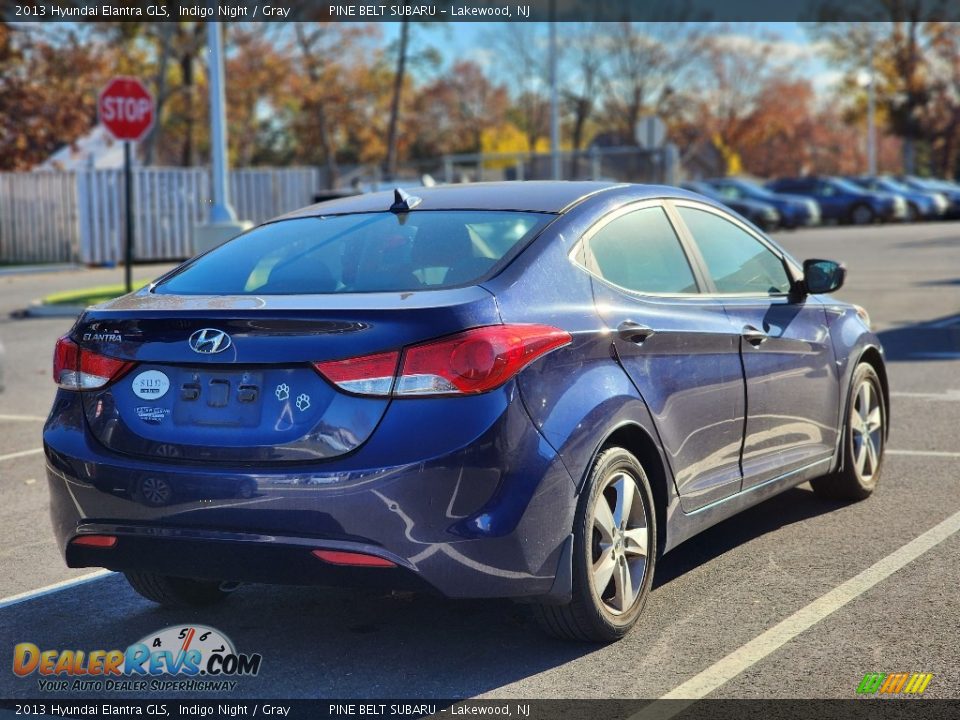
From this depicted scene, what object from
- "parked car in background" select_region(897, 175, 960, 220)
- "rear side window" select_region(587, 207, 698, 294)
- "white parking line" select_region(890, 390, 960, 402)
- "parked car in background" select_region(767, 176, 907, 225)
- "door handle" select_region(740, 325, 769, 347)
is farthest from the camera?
"parked car in background" select_region(897, 175, 960, 220)

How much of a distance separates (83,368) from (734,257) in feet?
9.22

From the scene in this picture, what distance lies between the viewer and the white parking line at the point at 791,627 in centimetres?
407

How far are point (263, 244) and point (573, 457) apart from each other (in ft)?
5.24

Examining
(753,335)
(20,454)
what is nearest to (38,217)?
(20,454)

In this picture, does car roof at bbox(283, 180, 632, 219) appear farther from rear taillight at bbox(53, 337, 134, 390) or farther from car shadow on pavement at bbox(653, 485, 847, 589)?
Answer: car shadow on pavement at bbox(653, 485, 847, 589)

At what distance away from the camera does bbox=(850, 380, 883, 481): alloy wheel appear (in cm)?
662

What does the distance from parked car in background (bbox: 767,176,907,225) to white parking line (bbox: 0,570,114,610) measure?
42.5 metres

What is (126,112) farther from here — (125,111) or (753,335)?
(753,335)

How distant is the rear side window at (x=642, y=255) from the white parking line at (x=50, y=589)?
241 centimetres

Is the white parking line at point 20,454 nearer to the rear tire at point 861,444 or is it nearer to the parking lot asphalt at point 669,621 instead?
the parking lot asphalt at point 669,621

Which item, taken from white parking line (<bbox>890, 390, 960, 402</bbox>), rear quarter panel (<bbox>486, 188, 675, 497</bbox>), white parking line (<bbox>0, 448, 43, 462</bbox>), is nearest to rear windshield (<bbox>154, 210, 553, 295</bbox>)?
rear quarter panel (<bbox>486, 188, 675, 497</bbox>)

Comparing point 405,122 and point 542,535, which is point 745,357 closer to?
point 542,535

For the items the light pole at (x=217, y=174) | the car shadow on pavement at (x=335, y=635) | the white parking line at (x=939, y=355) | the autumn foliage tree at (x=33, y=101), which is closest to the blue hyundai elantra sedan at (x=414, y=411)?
the car shadow on pavement at (x=335, y=635)

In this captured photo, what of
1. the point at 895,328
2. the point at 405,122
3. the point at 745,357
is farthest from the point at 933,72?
the point at 745,357
